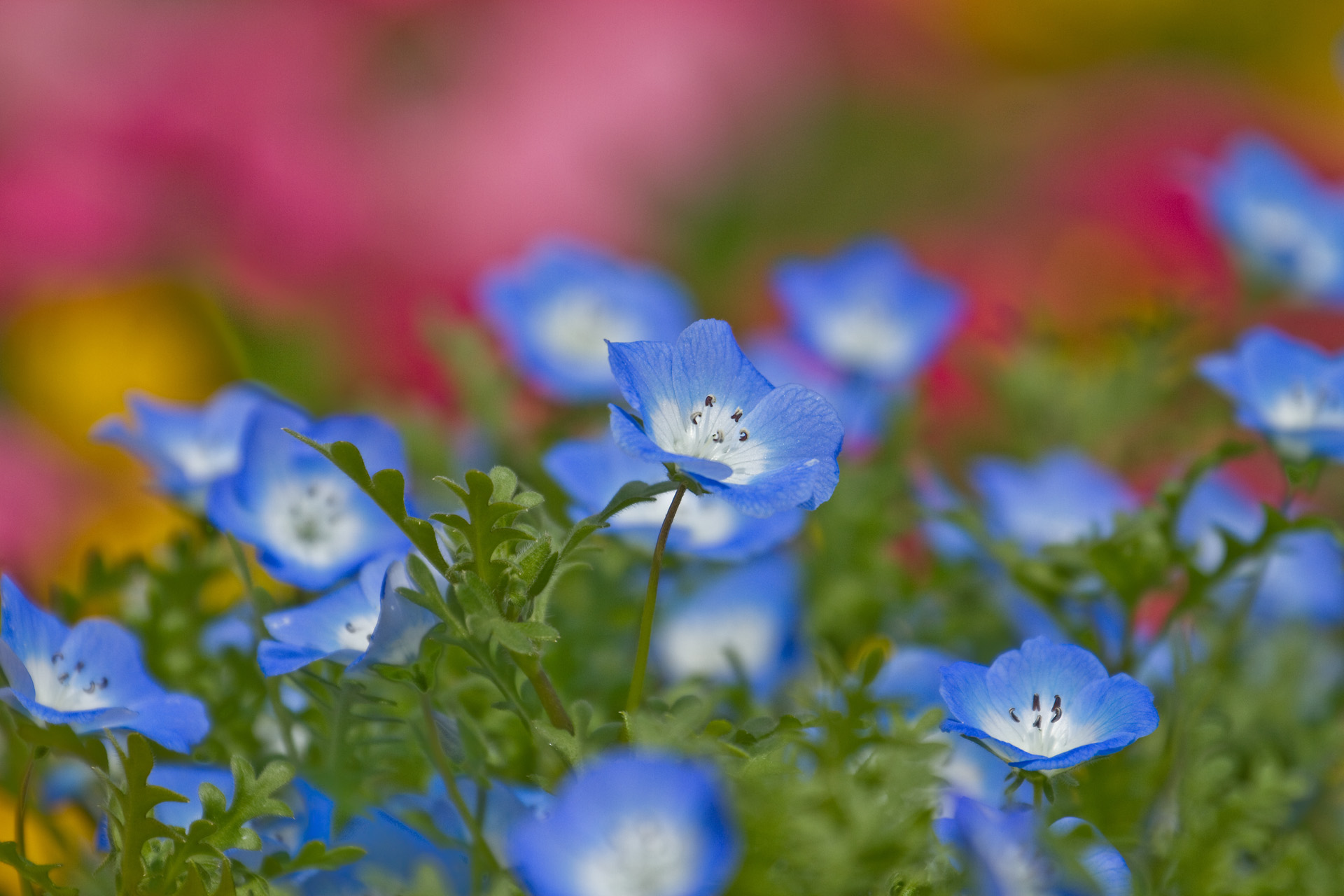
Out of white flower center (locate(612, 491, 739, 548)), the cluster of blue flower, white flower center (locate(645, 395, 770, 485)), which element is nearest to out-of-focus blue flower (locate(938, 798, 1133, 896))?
the cluster of blue flower

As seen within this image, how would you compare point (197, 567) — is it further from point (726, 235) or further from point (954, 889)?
point (726, 235)

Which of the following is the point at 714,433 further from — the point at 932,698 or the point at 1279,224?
the point at 1279,224

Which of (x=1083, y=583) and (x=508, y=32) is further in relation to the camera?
(x=508, y=32)

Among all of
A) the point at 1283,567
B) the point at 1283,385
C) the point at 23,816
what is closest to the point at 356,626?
the point at 23,816

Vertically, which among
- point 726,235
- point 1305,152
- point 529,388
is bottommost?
point 726,235

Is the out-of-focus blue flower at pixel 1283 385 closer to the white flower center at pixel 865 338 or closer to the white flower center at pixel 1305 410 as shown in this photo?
the white flower center at pixel 1305 410

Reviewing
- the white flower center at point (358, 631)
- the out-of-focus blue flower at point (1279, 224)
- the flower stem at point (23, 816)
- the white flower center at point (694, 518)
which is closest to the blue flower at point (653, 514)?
the white flower center at point (694, 518)

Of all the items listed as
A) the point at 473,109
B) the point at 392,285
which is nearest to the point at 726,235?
the point at 473,109

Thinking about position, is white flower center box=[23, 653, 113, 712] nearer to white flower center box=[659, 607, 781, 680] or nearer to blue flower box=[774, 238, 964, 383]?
white flower center box=[659, 607, 781, 680]
